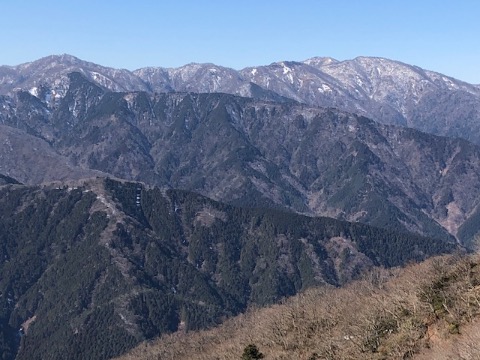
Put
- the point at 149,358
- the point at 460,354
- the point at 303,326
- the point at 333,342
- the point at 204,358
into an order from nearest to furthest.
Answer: the point at 460,354 < the point at 333,342 < the point at 303,326 < the point at 204,358 < the point at 149,358

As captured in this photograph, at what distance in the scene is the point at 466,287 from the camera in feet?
264

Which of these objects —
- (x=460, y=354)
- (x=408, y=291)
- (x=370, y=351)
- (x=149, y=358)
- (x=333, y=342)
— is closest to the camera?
(x=460, y=354)

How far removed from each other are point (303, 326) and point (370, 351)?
29.8 metres

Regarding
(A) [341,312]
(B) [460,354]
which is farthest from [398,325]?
(A) [341,312]

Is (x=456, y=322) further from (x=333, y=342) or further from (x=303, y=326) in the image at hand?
(x=303, y=326)

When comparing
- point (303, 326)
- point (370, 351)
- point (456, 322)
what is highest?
point (456, 322)

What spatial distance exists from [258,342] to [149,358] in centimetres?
6482

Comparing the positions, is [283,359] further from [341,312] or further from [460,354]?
[460,354]

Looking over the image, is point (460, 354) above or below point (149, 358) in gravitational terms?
above

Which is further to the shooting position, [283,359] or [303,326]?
[303,326]

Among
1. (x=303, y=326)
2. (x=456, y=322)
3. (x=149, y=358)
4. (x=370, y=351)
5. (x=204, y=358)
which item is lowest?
(x=149, y=358)

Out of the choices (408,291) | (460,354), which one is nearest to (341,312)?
(408,291)

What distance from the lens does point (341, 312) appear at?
114250mm

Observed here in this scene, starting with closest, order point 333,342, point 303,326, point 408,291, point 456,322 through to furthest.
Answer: point 456,322 → point 333,342 → point 408,291 → point 303,326
